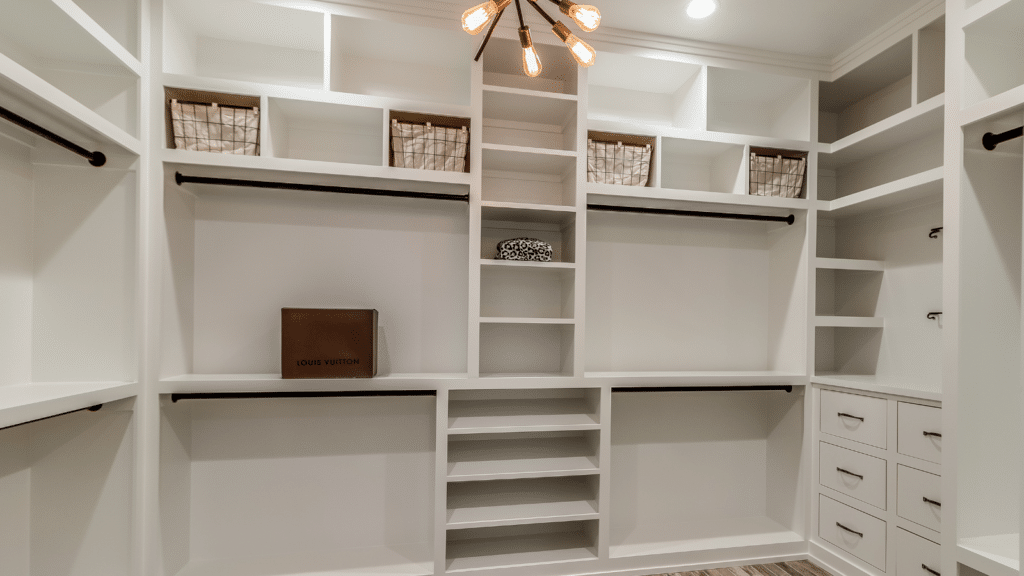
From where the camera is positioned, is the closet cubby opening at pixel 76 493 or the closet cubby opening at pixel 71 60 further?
the closet cubby opening at pixel 76 493

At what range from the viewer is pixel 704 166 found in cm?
285

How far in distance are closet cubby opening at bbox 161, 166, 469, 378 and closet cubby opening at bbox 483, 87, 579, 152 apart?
1.60 feet

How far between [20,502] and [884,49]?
4.20 meters

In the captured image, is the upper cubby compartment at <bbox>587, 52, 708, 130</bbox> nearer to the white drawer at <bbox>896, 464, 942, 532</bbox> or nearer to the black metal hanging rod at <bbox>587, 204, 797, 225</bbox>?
the black metal hanging rod at <bbox>587, 204, 797, 225</bbox>

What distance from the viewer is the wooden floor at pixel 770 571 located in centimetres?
240

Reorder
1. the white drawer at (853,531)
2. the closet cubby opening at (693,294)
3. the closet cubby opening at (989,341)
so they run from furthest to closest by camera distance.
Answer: the closet cubby opening at (693,294)
the white drawer at (853,531)
the closet cubby opening at (989,341)

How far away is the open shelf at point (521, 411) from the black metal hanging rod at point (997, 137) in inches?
71.0

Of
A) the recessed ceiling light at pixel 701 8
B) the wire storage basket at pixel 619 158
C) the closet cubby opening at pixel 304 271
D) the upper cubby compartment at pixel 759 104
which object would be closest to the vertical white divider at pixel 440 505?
the closet cubby opening at pixel 304 271

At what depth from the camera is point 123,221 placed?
6.24ft

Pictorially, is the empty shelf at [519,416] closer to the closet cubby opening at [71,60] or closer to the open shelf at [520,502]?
the open shelf at [520,502]

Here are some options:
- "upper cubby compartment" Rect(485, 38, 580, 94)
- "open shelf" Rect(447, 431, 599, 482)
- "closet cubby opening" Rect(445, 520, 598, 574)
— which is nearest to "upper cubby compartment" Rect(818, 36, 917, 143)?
"upper cubby compartment" Rect(485, 38, 580, 94)

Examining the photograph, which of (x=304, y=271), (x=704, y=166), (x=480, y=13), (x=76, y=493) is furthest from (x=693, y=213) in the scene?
(x=76, y=493)

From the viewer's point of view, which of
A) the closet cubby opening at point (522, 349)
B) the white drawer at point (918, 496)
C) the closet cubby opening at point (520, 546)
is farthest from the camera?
the closet cubby opening at point (522, 349)

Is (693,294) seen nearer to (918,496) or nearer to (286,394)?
(918,496)
